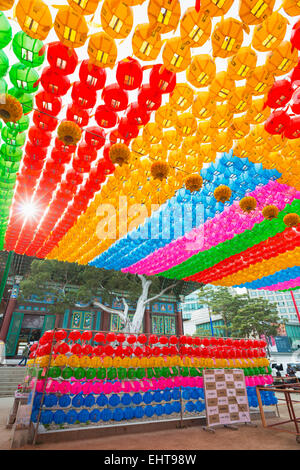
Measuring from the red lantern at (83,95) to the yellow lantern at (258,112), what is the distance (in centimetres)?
239

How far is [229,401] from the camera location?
5770 mm

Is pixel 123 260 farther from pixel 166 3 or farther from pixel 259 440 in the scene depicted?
pixel 166 3

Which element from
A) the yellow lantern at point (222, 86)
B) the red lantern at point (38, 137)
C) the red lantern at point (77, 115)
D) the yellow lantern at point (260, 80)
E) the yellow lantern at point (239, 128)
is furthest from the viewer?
the red lantern at point (38, 137)

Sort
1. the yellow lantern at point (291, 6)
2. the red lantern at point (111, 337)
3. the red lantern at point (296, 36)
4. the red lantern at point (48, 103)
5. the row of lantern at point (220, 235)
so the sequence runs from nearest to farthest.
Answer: the yellow lantern at point (291, 6), the red lantern at point (296, 36), the red lantern at point (48, 103), the red lantern at point (111, 337), the row of lantern at point (220, 235)

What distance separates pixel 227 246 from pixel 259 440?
490 centimetres

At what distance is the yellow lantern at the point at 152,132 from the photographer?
4.30 m

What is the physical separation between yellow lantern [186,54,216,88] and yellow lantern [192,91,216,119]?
0.51m

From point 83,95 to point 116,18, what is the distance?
1.15 meters

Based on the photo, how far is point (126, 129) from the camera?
13.1 ft

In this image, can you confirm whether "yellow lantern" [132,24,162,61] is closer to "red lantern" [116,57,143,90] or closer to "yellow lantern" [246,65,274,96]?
"red lantern" [116,57,143,90]

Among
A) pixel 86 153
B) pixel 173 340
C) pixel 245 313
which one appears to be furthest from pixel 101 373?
pixel 245 313

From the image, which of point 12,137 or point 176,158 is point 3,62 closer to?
point 12,137

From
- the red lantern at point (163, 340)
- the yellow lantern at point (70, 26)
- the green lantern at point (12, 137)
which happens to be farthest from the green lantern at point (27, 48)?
the red lantern at point (163, 340)

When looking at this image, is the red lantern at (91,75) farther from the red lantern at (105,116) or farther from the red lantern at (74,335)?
the red lantern at (74,335)
